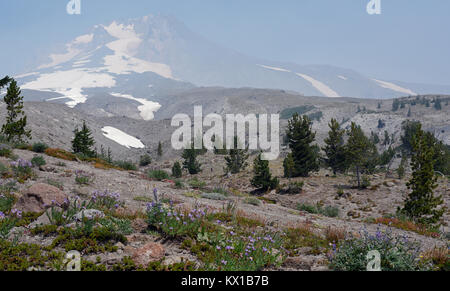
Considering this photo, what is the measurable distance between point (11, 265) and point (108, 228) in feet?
5.74

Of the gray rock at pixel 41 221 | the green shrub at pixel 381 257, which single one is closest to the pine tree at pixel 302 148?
the green shrub at pixel 381 257

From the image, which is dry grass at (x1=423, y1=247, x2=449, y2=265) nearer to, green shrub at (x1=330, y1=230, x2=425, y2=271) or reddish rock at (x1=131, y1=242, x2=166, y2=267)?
green shrub at (x1=330, y1=230, x2=425, y2=271)

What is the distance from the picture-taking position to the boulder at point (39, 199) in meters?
7.38

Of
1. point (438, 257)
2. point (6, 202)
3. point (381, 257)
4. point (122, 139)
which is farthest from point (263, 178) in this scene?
point (122, 139)

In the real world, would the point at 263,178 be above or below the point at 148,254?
below

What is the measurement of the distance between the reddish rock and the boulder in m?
3.37

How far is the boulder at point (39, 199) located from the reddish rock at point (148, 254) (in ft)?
11.1

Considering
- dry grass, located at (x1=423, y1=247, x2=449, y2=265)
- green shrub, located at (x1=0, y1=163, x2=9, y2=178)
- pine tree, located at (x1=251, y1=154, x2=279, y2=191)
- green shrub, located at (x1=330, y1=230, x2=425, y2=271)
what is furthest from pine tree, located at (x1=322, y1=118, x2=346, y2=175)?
green shrub, located at (x1=0, y1=163, x2=9, y2=178)

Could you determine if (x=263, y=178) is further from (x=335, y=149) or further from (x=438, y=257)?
(x=438, y=257)

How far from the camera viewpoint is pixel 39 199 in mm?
7566

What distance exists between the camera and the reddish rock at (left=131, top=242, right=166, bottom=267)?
521cm

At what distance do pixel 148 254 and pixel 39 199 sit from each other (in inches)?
165
